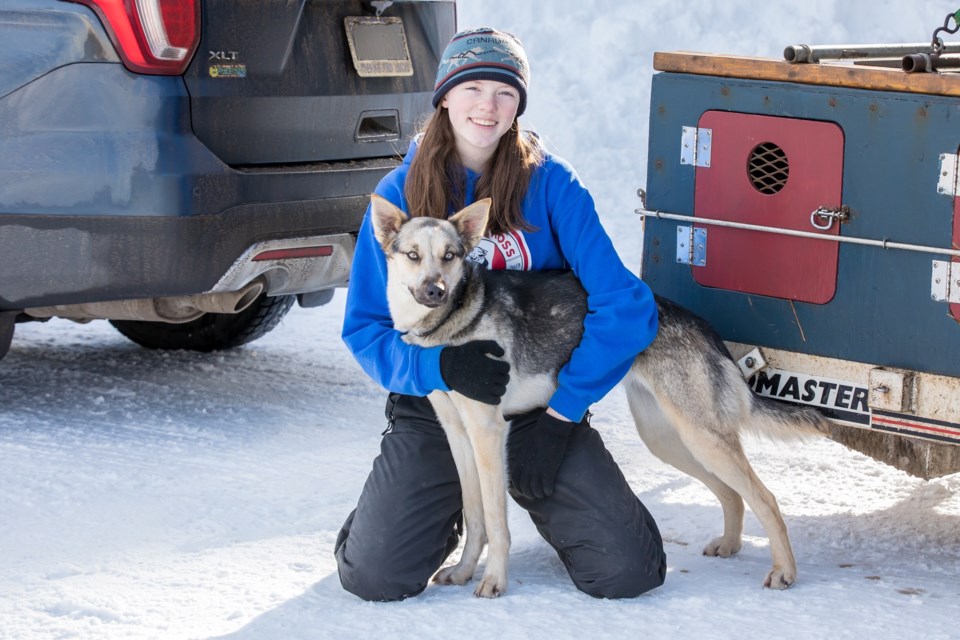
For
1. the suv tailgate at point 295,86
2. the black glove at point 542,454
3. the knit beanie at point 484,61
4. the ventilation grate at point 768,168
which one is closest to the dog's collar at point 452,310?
the black glove at point 542,454

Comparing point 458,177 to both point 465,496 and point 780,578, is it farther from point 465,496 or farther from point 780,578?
point 780,578

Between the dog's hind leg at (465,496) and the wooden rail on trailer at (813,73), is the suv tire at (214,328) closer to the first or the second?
the dog's hind leg at (465,496)

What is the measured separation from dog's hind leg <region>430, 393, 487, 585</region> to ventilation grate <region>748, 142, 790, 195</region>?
108 cm

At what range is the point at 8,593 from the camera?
3305 millimetres

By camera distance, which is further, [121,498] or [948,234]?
[121,498]

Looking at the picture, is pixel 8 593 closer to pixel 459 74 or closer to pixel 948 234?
pixel 459 74

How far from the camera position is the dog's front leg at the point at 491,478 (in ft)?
10.8

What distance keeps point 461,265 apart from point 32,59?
5.96ft

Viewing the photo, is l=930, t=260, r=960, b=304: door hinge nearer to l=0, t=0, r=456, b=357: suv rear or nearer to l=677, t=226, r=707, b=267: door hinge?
l=677, t=226, r=707, b=267: door hinge

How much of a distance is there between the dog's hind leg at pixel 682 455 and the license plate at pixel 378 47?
5.82ft

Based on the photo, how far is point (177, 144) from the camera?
4242 millimetres

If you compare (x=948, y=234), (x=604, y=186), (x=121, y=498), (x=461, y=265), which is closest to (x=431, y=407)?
(x=461, y=265)

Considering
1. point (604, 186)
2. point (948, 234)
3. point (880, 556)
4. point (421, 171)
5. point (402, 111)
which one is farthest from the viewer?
point (604, 186)

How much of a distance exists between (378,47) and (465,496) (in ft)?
6.61
